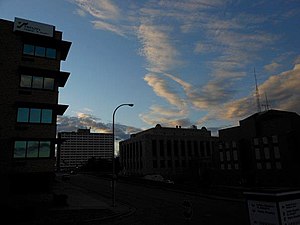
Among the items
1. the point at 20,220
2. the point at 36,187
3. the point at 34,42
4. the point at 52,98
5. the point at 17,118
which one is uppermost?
the point at 34,42

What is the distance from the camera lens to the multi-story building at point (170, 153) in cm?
10794

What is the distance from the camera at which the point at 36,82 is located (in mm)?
31047

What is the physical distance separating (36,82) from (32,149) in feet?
24.3

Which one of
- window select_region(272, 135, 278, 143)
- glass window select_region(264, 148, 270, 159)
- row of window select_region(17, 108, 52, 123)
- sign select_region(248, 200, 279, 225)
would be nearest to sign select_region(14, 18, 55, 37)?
row of window select_region(17, 108, 52, 123)

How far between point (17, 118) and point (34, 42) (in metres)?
8.83

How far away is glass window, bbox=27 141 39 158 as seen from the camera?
29.1m

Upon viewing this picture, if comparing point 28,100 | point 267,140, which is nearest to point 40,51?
point 28,100

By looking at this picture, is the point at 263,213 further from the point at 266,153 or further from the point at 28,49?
the point at 266,153

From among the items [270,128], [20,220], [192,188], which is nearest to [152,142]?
[270,128]

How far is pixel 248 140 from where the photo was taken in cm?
7719

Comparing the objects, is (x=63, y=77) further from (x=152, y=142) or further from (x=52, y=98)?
(x=152, y=142)

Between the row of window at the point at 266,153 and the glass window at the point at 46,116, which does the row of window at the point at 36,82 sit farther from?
the row of window at the point at 266,153

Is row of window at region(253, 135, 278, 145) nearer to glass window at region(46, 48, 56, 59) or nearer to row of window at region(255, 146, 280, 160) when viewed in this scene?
row of window at region(255, 146, 280, 160)

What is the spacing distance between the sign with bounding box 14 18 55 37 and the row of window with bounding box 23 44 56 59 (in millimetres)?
1565
